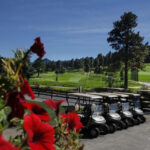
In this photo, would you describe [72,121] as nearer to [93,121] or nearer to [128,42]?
[93,121]

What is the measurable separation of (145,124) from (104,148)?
5.29 m

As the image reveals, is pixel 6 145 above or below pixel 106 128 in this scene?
above

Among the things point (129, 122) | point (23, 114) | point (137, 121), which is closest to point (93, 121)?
point (129, 122)

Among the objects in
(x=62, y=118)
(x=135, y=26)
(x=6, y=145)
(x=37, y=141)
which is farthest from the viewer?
(x=135, y=26)

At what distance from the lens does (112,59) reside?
34.8m

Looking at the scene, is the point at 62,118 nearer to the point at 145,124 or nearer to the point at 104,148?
the point at 104,148

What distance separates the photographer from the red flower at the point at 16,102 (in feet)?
1.69

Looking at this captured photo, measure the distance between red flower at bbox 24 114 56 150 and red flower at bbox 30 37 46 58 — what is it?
0.19m

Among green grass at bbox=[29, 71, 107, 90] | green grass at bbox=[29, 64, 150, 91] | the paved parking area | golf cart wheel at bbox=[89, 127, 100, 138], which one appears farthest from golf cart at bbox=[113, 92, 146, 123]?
green grass at bbox=[29, 71, 107, 90]

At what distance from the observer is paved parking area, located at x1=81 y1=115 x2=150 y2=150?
8.43 metres

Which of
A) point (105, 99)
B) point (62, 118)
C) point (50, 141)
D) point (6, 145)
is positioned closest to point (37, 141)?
point (50, 141)

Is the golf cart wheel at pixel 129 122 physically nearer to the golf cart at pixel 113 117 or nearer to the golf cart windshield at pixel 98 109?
the golf cart at pixel 113 117

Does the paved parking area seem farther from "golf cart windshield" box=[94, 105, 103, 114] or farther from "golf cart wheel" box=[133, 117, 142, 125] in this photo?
"golf cart windshield" box=[94, 105, 103, 114]

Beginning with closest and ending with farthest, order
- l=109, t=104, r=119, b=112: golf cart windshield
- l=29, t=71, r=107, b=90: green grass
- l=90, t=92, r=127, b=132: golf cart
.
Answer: l=90, t=92, r=127, b=132: golf cart
l=109, t=104, r=119, b=112: golf cart windshield
l=29, t=71, r=107, b=90: green grass
